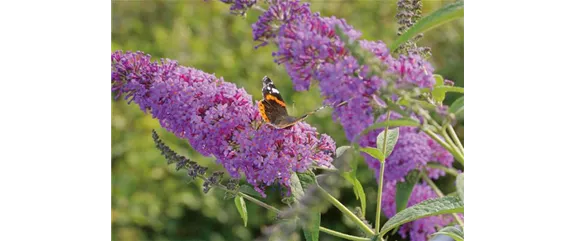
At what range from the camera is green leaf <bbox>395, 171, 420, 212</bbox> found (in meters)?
1.30

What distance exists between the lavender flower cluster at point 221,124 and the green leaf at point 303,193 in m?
0.01

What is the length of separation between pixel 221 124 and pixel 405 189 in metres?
0.48

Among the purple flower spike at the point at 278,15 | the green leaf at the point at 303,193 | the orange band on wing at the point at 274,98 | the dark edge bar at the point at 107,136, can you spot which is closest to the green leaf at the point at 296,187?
the green leaf at the point at 303,193

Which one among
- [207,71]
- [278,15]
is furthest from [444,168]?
[207,71]

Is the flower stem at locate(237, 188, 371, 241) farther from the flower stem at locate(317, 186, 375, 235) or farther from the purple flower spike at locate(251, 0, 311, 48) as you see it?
the purple flower spike at locate(251, 0, 311, 48)

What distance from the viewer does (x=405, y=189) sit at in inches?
51.7

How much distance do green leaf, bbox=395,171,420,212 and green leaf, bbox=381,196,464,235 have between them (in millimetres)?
327

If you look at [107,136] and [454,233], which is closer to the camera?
[454,233]

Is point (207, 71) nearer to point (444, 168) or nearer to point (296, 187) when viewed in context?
point (444, 168)

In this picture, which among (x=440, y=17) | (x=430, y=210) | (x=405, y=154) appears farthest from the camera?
(x=405, y=154)

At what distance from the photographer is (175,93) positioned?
3.26 feet
